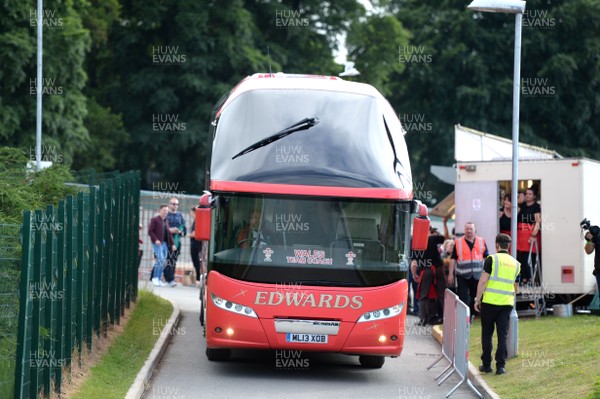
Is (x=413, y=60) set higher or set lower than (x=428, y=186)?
higher

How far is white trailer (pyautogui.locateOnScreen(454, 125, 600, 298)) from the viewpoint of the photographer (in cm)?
2416

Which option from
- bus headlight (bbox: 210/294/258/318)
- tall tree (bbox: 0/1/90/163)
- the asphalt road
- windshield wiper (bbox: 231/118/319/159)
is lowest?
the asphalt road

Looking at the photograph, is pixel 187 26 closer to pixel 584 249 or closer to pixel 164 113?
pixel 164 113

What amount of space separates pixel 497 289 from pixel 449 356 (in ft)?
4.19

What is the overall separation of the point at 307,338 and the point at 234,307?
1.04 meters

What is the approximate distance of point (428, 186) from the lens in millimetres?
57750

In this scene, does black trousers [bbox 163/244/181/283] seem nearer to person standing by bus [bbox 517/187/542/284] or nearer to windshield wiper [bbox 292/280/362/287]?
person standing by bus [bbox 517/187/542/284]

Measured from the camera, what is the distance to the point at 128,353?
1739cm

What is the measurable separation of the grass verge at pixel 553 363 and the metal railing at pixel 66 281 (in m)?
5.32

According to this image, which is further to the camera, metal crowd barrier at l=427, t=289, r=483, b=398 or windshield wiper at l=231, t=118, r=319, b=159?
windshield wiper at l=231, t=118, r=319, b=159

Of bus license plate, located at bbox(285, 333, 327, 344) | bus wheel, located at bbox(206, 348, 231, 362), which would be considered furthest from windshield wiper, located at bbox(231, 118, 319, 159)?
bus wheel, located at bbox(206, 348, 231, 362)

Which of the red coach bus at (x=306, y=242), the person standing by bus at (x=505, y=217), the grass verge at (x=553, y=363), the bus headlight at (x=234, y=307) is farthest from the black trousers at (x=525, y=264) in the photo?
the bus headlight at (x=234, y=307)

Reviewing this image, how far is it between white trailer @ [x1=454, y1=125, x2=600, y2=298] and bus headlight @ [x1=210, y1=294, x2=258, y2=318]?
→ 9.52 metres

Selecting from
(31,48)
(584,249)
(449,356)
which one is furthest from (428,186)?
(449,356)
